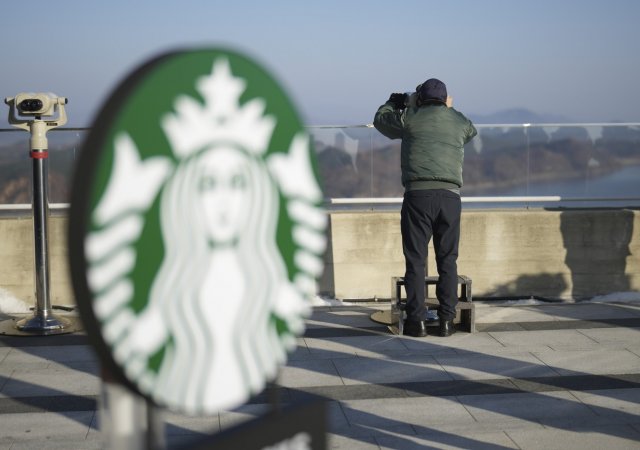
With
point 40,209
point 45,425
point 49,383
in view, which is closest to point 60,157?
point 40,209

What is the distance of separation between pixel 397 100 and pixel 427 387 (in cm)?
282

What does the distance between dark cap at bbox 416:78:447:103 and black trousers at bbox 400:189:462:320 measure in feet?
2.56

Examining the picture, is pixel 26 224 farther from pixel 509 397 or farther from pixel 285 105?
pixel 285 105

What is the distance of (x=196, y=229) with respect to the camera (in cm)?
181

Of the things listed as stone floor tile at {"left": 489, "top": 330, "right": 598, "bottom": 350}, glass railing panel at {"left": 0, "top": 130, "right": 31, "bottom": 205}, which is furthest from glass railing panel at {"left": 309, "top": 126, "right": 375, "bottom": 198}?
glass railing panel at {"left": 0, "top": 130, "right": 31, "bottom": 205}

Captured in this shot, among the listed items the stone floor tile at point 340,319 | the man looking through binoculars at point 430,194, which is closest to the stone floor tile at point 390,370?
the man looking through binoculars at point 430,194

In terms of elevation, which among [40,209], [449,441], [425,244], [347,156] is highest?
[347,156]

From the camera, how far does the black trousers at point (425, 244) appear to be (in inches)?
298

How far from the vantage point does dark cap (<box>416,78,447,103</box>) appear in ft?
25.1

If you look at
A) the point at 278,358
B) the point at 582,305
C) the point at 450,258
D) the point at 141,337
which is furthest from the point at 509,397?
the point at 141,337

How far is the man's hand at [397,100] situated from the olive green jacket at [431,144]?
0.18m

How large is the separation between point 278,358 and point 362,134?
838 centimetres

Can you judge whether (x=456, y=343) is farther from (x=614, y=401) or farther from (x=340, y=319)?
(x=614, y=401)

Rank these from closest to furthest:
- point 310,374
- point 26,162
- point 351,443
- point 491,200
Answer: point 351,443 → point 310,374 → point 26,162 → point 491,200
